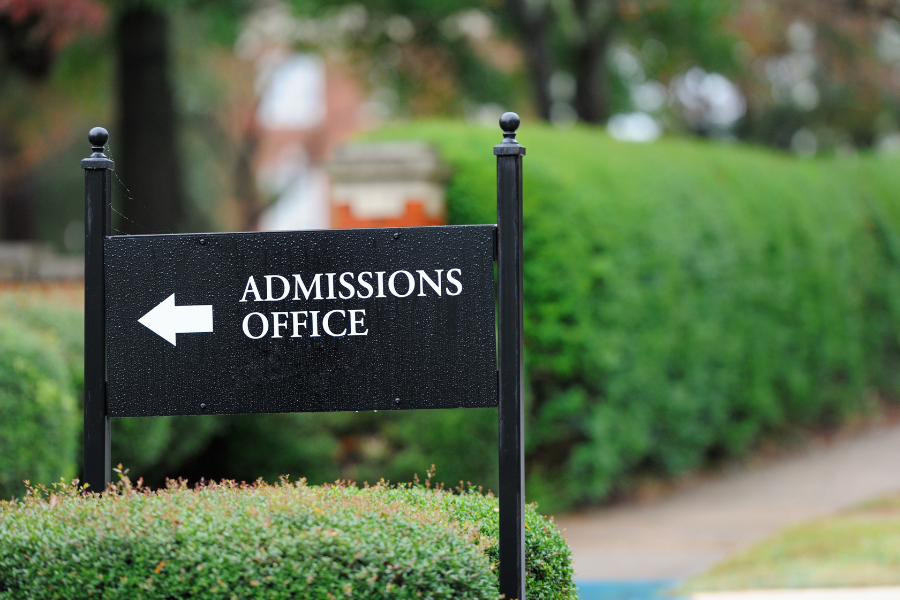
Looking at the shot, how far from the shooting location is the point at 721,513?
25.0 feet

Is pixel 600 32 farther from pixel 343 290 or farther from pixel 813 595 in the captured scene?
pixel 343 290

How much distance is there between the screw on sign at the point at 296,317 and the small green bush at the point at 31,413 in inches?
77.2

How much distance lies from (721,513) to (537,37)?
670 cm

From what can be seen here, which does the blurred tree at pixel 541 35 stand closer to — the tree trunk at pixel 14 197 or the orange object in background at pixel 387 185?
the orange object in background at pixel 387 185

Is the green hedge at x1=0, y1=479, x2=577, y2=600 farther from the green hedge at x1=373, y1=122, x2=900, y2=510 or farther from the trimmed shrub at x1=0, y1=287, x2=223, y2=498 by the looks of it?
the green hedge at x1=373, y1=122, x2=900, y2=510

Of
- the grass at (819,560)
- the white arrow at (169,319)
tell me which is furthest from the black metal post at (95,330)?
the grass at (819,560)

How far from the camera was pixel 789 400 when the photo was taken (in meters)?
9.90

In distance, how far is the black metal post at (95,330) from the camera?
121 inches

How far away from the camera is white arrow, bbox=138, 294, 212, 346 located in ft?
10.1

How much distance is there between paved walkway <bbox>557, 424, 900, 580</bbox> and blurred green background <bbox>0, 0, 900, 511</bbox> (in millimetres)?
323

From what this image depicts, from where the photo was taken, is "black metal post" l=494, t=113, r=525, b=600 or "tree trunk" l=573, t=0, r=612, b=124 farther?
"tree trunk" l=573, t=0, r=612, b=124

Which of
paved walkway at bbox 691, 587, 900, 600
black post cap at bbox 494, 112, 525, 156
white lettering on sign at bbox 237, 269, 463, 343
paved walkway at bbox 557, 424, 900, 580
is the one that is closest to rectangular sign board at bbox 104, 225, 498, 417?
white lettering on sign at bbox 237, 269, 463, 343

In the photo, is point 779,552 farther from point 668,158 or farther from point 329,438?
point 668,158

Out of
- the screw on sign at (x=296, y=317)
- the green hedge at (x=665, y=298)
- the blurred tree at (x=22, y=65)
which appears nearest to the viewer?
the screw on sign at (x=296, y=317)
